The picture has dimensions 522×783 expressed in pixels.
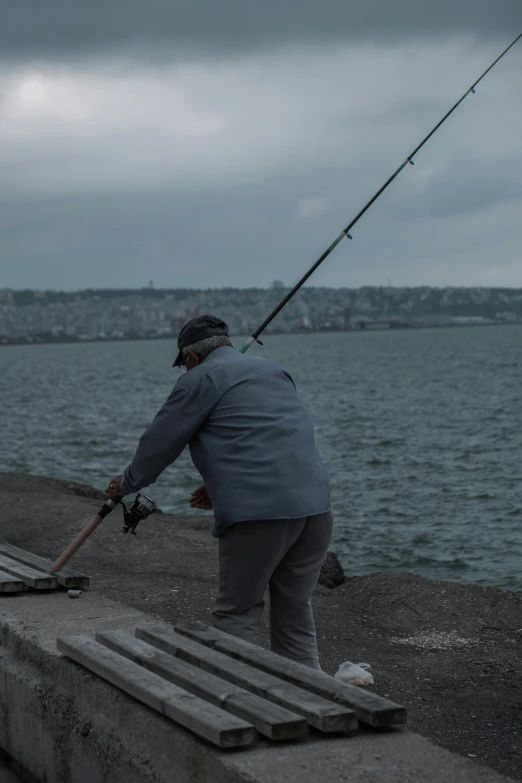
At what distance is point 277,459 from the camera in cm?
422

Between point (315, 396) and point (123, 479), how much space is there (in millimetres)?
47309

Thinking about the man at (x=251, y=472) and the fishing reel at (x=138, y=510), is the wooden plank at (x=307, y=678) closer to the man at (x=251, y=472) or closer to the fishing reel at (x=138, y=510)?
the man at (x=251, y=472)

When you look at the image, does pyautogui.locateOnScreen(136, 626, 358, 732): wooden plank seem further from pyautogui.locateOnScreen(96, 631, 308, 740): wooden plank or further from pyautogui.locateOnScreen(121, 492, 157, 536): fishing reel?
pyautogui.locateOnScreen(121, 492, 157, 536): fishing reel

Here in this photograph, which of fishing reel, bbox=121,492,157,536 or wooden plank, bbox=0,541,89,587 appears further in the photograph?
wooden plank, bbox=0,541,89,587

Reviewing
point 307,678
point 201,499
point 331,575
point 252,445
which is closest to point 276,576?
point 201,499

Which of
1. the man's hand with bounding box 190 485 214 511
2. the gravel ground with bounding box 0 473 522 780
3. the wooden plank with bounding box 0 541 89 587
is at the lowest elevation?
the gravel ground with bounding box 0 473 522 780

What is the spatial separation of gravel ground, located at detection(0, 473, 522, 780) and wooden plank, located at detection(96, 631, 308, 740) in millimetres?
1849

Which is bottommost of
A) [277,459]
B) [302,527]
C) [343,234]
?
[302,527]

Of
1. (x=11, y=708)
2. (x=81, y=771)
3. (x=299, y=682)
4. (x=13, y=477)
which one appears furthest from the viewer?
(x=13, y=477)

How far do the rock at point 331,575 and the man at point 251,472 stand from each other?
5442 mm

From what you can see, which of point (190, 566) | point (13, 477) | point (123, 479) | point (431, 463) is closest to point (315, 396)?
point (431, 463)

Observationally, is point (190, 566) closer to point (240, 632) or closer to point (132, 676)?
point (240, 632)

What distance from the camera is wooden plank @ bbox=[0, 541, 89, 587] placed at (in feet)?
18.0

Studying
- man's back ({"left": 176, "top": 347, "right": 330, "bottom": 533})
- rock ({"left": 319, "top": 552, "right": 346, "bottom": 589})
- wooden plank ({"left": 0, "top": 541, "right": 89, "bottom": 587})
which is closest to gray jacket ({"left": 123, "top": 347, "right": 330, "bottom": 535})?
man's back ({"left": 176, "top": 347, "right": 330, "bottom": 533})
